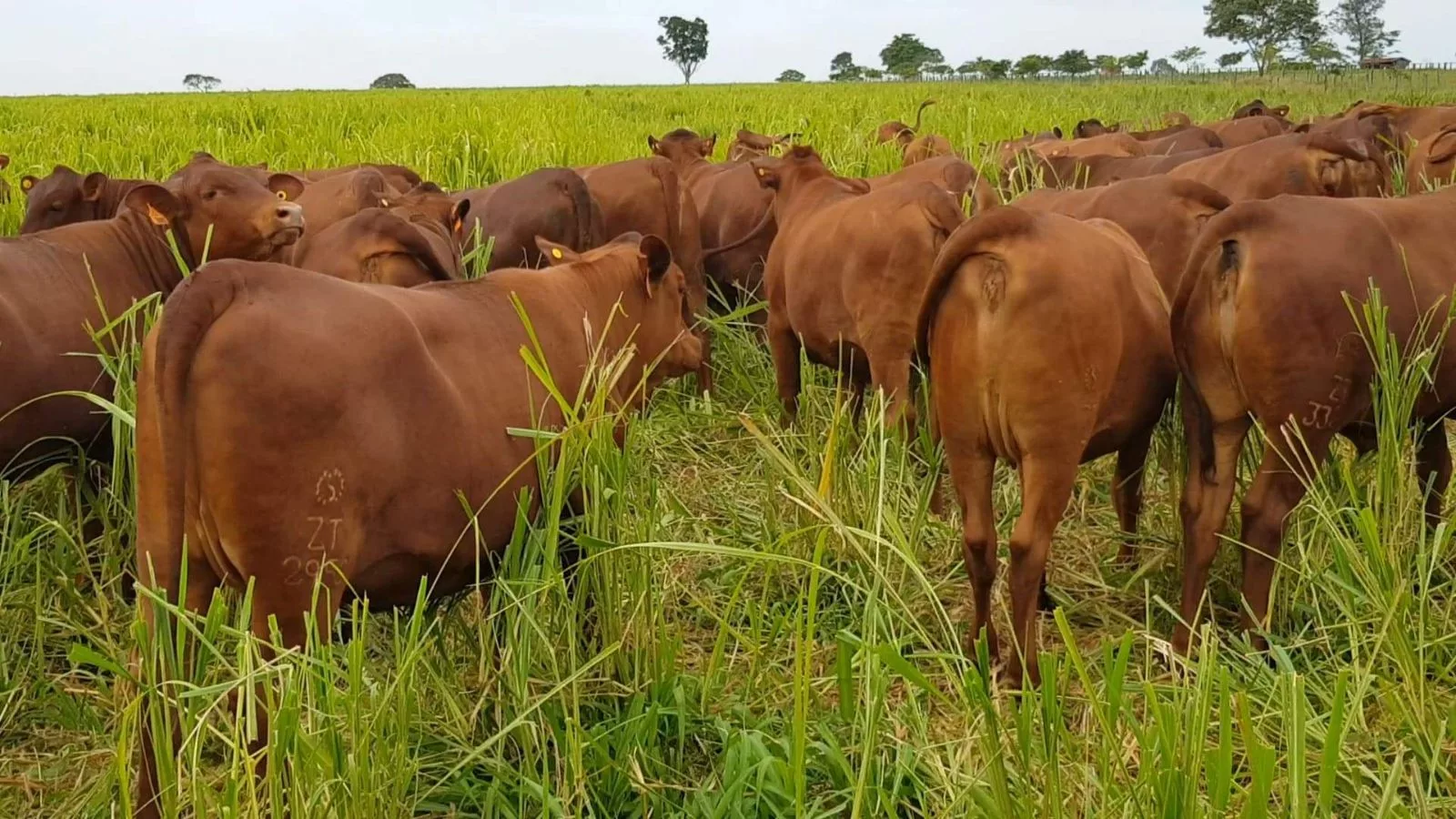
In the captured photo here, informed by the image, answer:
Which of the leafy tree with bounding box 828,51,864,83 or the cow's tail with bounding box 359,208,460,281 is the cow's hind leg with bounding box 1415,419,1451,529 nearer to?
the cow's tail with bounding box 359,208,460,281

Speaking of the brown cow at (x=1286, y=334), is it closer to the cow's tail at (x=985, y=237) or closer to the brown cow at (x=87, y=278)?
the cow's tail at (x=985, y=237)

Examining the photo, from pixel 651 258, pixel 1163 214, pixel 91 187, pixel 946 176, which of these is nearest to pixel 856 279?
pixel 1163 214

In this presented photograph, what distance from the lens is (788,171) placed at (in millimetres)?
6547

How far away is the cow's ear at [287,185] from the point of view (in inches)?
263

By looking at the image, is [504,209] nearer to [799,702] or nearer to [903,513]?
[903,513]

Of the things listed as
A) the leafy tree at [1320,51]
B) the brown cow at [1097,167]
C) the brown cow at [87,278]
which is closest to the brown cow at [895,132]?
the brown cow at [1097,167]

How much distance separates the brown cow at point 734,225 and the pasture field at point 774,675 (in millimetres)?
2845

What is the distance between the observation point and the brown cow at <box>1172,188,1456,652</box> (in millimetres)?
3348

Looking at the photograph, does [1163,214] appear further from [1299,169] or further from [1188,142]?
[1188,142]

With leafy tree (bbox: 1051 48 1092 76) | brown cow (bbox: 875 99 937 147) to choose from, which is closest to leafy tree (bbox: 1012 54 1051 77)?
leafy tree (bbox: 1051 48 1092 76)

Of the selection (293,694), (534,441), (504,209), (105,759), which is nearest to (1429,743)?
(534,441)

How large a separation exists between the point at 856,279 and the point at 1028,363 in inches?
79.7

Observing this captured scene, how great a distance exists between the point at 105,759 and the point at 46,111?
64.7 feet

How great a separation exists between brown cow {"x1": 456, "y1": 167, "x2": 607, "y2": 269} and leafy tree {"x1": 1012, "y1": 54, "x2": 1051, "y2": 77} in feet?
223
